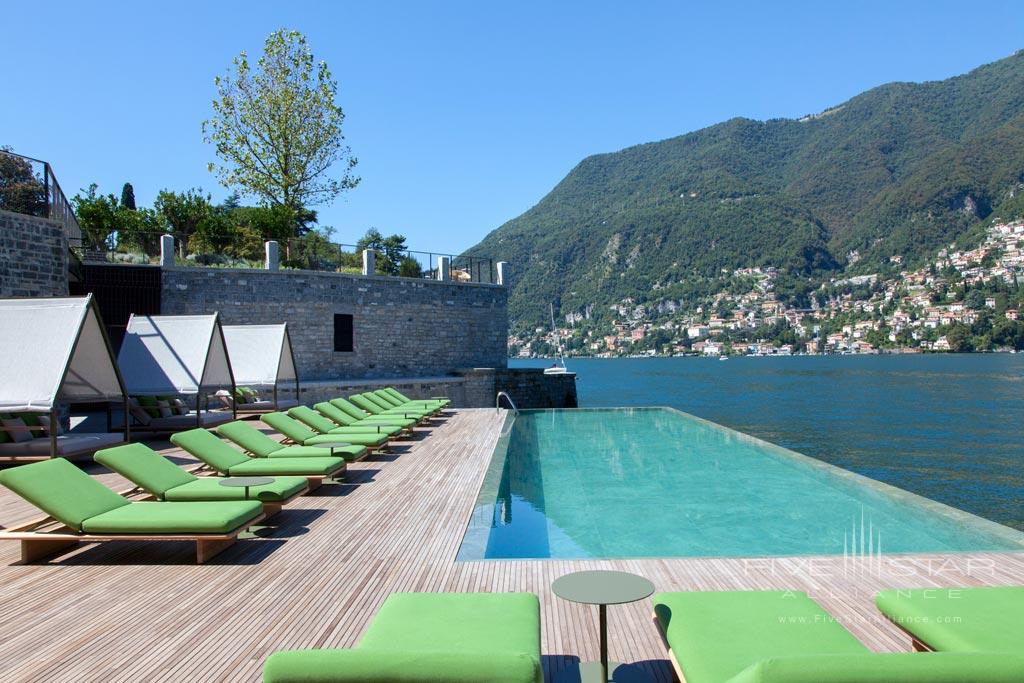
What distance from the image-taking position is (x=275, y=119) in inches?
968

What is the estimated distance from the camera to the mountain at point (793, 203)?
7938 cm

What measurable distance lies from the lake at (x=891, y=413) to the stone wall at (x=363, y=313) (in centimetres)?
1161

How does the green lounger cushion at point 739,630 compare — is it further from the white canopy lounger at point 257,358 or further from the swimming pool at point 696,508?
the white canopy lounger at point 257,358

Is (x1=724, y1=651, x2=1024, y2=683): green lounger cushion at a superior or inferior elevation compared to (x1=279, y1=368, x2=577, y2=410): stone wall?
superior

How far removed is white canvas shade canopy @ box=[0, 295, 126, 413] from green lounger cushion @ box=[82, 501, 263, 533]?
3950mm

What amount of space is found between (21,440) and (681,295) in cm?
9029

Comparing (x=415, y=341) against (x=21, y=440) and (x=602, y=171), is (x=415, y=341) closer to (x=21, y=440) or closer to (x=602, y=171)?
(x=21, y=440)

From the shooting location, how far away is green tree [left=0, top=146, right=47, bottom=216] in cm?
1102

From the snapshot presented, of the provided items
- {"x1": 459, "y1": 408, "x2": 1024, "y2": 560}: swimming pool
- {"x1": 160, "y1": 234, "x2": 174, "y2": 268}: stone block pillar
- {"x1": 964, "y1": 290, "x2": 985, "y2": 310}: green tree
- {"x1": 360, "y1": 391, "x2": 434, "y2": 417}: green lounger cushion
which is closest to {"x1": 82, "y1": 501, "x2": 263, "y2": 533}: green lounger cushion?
{"x1": 459, "y1": 408, "x2": 1024, "y2": 560}: swimming pool

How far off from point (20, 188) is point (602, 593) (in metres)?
12.6

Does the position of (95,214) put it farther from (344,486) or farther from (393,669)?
(393,669)


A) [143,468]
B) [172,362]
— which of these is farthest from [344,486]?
[172,362]

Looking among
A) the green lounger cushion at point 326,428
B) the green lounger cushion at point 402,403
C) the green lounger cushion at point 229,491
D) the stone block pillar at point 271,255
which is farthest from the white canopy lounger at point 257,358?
the green lounger cushion at point 229,491

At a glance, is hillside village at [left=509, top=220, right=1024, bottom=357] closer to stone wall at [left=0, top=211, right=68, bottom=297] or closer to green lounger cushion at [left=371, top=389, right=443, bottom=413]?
green lounger cushion at [left=371, top=389, right=443, bottom=413]
